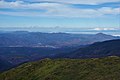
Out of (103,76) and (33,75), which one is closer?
(103,76)

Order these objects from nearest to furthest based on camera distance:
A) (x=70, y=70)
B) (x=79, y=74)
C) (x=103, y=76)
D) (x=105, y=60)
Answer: (x=103, y=76) → (x=79, y=74) → (x=70, y=70) → (x=105, y=60)

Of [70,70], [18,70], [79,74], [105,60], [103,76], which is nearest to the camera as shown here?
[103,76]

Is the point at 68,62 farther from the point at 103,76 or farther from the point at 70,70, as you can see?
the point at 103,76

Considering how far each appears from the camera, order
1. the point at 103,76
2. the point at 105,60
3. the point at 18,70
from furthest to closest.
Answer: the point at 18,70 < the point at 105,60 < the point at 103,76

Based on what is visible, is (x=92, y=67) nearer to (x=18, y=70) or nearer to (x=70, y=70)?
(x=70, y=70)

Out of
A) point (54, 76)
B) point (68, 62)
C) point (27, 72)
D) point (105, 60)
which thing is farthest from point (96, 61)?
point (27, 72)

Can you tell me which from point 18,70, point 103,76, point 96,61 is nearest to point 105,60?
point 96,61
